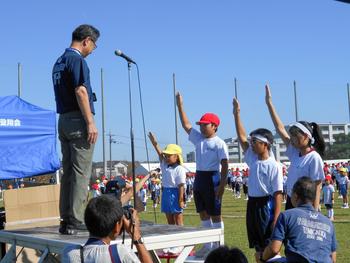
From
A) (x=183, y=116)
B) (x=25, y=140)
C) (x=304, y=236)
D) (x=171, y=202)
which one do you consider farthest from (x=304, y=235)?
(x=25, y=140)

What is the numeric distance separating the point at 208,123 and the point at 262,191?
4.99 feet

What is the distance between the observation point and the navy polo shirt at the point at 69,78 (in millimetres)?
5188

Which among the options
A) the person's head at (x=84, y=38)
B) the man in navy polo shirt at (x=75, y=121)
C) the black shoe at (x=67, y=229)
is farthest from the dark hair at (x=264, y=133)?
the black shoe at (x=67, y=229)

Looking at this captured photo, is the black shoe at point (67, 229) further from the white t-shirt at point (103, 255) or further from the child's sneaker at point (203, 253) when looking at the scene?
the child's sneaker at point (203, 253)

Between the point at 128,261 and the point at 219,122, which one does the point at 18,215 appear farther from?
the point at 128,261

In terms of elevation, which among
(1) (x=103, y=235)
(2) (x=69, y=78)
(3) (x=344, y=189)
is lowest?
(3) (x=344, y=189)

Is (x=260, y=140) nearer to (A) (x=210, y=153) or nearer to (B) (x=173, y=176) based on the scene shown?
(A) (x=210, y=153)

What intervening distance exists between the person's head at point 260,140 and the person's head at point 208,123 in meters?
1.12

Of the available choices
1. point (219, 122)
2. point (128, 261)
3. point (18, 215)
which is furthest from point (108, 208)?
point (219, 122)

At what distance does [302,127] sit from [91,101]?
7.82 ft

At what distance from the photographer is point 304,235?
4410 mm

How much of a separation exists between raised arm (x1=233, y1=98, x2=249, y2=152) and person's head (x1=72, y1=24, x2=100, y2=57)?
233 centimetres

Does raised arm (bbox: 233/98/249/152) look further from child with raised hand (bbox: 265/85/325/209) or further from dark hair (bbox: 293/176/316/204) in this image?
dark hair (bbox: 293/176/316/204)

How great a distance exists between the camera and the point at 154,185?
106 ft
